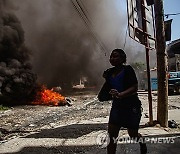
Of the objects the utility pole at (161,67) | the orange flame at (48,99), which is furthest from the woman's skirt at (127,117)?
the orange flame at (48,99)

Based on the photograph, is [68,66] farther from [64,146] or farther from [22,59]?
[64,146]

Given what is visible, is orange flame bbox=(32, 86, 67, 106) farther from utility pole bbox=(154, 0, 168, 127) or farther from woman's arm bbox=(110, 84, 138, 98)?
woman's arm bbox=(110, 84, 138, 98)

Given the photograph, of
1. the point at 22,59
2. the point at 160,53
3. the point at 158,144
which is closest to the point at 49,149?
the point at 158,144

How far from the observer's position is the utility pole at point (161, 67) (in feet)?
17.3

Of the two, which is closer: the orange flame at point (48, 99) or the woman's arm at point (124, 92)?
the woman's arm at point (124, 92)

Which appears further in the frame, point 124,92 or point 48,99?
point 48,99

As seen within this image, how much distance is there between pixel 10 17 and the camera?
55.4 feet

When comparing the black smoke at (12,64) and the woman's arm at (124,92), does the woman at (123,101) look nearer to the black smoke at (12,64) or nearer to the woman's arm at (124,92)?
the woman's arm at (124,92)

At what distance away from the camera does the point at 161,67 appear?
17.3 ft

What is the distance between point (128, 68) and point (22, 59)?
48.8 feet

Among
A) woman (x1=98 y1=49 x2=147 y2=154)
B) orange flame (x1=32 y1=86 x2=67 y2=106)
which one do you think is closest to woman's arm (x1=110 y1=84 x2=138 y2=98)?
woman (x1=98 y1=49 x2=147 y2=154)

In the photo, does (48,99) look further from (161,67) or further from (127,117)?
(127,117)

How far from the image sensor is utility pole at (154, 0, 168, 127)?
207 inches

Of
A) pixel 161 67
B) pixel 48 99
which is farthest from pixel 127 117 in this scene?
pixel 48 99
